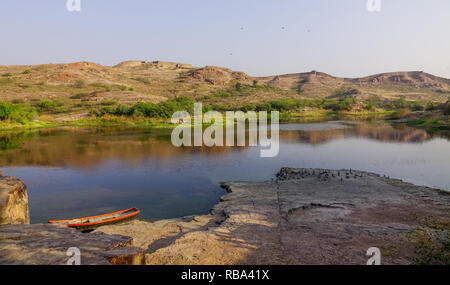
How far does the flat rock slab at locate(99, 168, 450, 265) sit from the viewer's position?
8.07m

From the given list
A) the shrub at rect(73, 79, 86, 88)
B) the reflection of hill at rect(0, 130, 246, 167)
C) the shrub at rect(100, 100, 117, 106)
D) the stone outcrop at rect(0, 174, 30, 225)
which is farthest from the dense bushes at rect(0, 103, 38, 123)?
the stone outcrop at rect(0, 174, 30, 225)

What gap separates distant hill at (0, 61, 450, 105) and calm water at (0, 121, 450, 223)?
53021 millimetres

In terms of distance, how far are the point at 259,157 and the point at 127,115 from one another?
50176 millimetres

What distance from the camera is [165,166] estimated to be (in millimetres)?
27453

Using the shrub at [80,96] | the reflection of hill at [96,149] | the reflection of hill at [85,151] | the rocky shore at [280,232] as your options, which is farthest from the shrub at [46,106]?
the rocky shore at [280,232]

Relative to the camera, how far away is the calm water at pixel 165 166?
58.8ft

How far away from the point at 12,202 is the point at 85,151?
92.1 feet

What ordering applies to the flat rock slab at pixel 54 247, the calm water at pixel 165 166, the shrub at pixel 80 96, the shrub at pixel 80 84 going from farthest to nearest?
the shrub at pixel 80 84, the shrub at pixel 80 96, the calm water at pixel 165 166, the flat rock slab at pixel 54 247

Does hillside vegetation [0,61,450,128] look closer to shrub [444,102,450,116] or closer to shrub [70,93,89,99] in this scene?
shrub [70,93,89,99]

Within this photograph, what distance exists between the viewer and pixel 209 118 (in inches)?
2899

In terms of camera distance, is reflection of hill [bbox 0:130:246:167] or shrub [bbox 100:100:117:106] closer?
reflection of hill [bbox 0:130:246:167]

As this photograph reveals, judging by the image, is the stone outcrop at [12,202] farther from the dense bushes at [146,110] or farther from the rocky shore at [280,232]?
the dense bushes at [146,110]

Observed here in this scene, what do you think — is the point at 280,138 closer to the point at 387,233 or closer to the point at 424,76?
the point at 387,233

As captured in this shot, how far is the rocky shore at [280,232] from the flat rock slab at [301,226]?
0.03 metres
